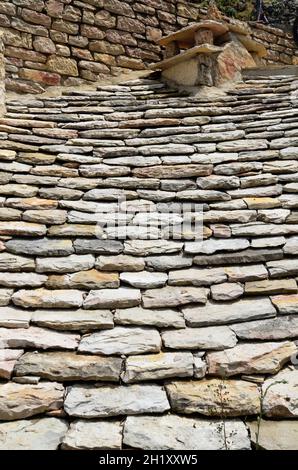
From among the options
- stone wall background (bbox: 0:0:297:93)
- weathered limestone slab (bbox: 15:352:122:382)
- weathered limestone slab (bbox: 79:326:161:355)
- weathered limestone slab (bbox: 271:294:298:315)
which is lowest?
weathered limestone slab (bbox: 15:352:122:382)

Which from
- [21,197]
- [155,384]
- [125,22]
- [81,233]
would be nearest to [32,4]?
[125,22]

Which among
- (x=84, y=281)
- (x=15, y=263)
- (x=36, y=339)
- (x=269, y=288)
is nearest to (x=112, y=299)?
(x=84, y=281)

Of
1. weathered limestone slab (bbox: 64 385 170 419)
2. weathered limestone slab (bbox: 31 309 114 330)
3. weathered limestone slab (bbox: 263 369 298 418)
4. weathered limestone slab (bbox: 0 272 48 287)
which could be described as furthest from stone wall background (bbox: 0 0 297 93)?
weathered limestone slab (bbox: 263 369 298 418)

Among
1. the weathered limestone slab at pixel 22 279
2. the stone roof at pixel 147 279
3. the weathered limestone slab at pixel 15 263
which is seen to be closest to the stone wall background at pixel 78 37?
the stone roof at pixel 147 279

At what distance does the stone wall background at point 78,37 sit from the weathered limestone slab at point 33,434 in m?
4.05

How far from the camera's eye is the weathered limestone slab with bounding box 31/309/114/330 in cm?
200

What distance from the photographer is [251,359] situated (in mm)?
1879

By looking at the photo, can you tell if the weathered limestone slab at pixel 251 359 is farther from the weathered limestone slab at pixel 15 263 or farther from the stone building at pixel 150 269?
the weathered limestone slab at pixel 15 263

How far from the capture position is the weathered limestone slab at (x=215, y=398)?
5.55 ft

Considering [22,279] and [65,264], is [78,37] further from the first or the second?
[22,279]

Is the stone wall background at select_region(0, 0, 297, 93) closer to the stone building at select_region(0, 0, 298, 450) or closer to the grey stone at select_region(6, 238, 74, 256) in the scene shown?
the stone building at select_region(0, 0, 298, 450)
